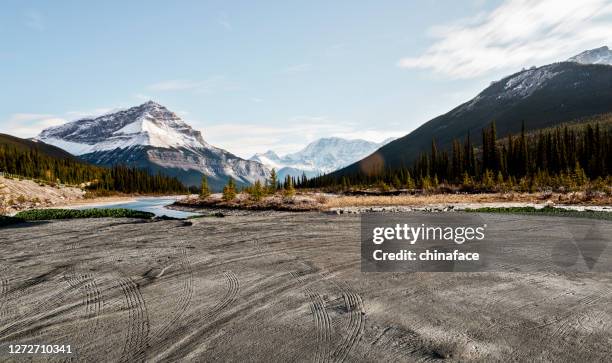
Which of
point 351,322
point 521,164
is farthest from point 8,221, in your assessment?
point 521,164

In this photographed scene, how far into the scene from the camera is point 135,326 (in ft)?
24.3

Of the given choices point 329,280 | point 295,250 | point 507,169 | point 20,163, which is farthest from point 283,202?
point 20,163

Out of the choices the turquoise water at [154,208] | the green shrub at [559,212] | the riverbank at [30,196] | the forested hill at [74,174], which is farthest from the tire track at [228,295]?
the forested hill at [74,174]

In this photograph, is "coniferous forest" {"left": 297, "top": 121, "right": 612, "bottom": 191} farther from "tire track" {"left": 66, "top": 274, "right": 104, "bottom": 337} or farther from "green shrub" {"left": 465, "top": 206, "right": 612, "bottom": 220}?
"tire track" {"left": 66, "top": 274, "right": 104, "bottom": 337}

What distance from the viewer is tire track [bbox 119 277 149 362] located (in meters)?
6.23

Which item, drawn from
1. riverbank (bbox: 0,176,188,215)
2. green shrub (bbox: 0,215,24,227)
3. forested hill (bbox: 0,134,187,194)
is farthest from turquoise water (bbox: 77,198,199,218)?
forested hill (bbox: 0,134,187,194)

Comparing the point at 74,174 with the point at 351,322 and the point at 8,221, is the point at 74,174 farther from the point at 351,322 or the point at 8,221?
the point at 351,322

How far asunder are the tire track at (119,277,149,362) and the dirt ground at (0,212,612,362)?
3 centimetres

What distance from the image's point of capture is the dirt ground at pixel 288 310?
6.35 meters

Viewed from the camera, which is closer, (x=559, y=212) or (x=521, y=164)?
(x=559, y=212)

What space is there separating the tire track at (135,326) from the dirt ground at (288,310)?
0.11 ft

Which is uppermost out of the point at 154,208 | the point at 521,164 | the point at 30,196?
the point at 521,164

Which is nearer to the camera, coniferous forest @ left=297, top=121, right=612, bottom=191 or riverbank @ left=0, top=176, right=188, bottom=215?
riverbank @ left=0, top=176, right=188, bottom=215

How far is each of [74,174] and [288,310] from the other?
476ft
